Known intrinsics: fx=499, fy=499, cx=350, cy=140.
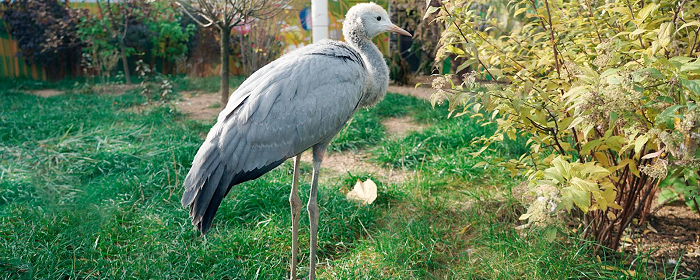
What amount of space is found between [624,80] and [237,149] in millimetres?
1747

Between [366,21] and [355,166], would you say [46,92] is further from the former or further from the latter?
[366,21]

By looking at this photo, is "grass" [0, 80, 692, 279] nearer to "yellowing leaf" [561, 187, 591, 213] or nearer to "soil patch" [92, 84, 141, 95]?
"yellowing leaf" [561, 187, 591, 213]

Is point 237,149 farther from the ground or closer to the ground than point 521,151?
farther from the ground

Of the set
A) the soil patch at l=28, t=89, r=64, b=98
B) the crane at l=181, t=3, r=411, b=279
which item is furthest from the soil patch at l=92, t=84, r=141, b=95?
the crane at l=181, t=3, r=411, b=279

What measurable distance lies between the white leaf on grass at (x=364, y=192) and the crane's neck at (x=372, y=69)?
826 mm

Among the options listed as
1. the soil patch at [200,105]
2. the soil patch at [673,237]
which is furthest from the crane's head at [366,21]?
the soil patch at [200,105]

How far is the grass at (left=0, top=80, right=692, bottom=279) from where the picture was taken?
276 cm

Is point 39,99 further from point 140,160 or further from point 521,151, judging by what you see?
point 521,151

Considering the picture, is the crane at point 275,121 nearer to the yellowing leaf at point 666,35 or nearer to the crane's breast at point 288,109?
the crane's breast at point 288,109

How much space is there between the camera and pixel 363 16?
115 inches

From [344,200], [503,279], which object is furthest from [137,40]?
[503,279]

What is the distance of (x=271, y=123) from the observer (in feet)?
8.44

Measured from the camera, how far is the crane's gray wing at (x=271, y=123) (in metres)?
2.54

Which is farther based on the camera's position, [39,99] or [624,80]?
[39,99]
